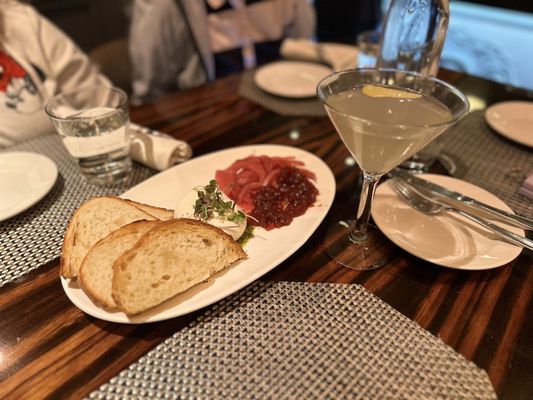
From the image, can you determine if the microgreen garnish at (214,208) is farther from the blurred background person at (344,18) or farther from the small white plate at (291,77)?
the blurred background person at (344,18)

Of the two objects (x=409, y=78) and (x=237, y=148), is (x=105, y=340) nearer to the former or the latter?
(x=237, y=148)

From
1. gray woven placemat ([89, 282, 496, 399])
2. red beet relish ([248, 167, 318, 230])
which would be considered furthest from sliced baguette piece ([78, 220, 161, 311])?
red beet relish ([248, 167, 318, 230])

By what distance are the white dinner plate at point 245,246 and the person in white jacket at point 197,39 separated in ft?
4.50

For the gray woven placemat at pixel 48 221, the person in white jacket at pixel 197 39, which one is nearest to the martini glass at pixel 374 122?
the gray woven placemat at pixel 48 221

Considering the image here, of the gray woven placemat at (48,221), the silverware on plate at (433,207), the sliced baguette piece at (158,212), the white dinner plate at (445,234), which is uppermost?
the sliced baguette piece at (158,212)

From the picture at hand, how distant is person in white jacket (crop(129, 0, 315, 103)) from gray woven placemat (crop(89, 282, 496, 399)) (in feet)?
6.37

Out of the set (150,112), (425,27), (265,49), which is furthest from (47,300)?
(265,49)

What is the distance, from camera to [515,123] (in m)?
1.45

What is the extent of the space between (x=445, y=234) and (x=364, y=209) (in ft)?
0.69

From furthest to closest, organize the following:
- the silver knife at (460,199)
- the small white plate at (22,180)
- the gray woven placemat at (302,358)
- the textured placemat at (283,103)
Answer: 1. the textured placemat at (283,103)
2. the small white plate at (22,180)
3. the silver knife at (460,199)
4. the gray woven placemat at (302,358)

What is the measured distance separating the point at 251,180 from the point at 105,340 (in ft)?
1.84

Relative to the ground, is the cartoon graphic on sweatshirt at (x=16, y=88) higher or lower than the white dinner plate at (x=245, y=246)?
higher

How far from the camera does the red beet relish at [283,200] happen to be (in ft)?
3.22

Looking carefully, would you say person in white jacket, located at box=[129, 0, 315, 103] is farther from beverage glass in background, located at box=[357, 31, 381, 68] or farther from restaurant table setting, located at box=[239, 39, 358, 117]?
beverage glass in background, located at box=[357, 31, 381, 68]
